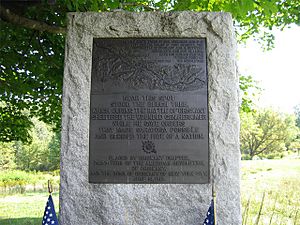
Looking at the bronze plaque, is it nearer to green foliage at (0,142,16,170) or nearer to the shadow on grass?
the shadow on grass

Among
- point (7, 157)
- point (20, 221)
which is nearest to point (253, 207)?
point (20, 221)

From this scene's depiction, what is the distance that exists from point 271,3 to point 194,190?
2411mm

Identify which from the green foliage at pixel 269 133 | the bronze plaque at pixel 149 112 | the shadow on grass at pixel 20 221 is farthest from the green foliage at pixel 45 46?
the green foliage at pixel 269 133

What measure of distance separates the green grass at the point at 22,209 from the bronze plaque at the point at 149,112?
17.7 feet

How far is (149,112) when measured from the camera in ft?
11.5

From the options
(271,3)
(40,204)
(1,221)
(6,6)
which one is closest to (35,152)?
(40,204)

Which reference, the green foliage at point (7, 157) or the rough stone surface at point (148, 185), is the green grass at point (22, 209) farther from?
the green foliage at point (7, 157)

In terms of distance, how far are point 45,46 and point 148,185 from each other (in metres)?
3.93

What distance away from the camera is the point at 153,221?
10.8 ft

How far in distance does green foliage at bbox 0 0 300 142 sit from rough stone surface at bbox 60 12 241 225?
0.47 metres

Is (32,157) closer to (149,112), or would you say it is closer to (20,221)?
(20,221)

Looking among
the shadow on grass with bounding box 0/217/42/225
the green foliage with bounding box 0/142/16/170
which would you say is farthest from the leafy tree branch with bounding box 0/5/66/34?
the green foliage with bounding box 0/142/16/170

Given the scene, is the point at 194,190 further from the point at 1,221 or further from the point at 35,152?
the point at 35,152

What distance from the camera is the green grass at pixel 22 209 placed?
821 centimetres
